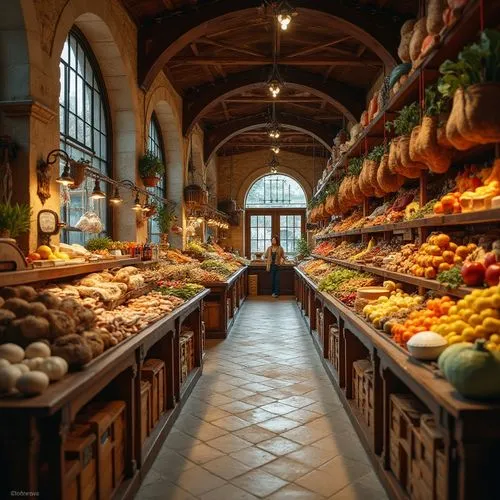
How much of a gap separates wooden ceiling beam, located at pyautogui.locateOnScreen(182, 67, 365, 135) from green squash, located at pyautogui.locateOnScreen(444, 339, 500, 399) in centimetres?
1027

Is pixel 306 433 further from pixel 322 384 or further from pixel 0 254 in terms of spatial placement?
pixel 0 254

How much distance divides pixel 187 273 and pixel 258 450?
4.70 m

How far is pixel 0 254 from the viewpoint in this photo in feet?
10.8

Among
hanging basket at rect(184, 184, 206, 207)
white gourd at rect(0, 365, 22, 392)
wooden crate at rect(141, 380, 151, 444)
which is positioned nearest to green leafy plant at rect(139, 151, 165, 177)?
hanging basket at rect(184, 184, 206, 207)

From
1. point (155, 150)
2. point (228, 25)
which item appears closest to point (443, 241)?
point (228, 25)

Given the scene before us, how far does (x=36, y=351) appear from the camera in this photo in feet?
8.10

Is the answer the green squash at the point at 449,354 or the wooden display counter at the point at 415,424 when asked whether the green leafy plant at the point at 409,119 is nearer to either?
the wooden display counter at the point at 415,424

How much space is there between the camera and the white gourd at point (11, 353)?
2373mm

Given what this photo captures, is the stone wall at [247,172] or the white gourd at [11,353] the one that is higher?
the stone wall at [247,172]

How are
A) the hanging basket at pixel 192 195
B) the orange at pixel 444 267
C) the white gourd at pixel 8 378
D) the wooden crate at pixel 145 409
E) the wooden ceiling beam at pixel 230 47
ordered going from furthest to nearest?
1. the hanging basket at pixel 192 195
2. the wooden ceiling beam at pixel 230 47
3. the wooden crate at pixel 145 409
4. the orange at pixel 444 267
5. the white gourd at pixel 8 378

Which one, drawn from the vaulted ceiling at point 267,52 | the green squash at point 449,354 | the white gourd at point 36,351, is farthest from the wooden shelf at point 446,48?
the vaulted ceiling at point 267,52

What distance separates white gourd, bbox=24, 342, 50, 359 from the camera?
2.46m

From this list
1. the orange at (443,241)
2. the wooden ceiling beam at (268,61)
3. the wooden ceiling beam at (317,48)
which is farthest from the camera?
the wooden ceiling beam at (268,61)

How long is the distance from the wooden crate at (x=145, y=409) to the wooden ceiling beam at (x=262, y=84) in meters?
9.14
